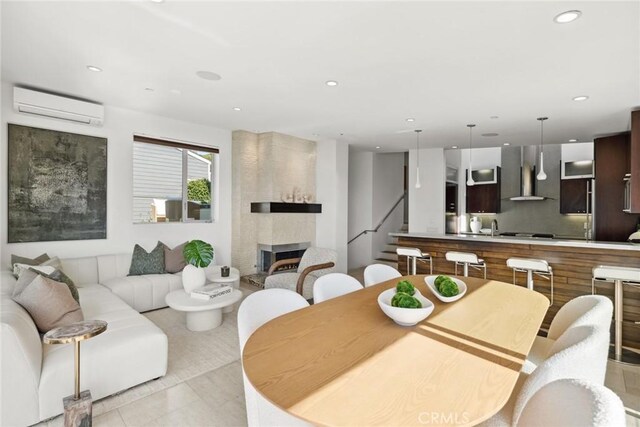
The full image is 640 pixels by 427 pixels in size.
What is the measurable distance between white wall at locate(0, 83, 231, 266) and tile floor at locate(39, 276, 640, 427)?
8.46 ft

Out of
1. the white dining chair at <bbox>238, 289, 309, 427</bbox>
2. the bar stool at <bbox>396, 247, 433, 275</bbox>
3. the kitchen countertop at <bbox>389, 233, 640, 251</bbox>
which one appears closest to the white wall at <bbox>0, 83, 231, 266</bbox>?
the bar stool at <bbox>396, 247, 433, 275</bbox>

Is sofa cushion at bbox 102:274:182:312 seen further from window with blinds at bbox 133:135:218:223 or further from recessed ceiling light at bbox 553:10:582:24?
recessed ceiling light at bbox 553:10:582:24

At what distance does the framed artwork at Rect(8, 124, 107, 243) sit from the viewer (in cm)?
352

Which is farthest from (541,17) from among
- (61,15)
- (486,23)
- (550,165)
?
(550,165)

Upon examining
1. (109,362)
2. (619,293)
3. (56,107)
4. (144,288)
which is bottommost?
(109,362)

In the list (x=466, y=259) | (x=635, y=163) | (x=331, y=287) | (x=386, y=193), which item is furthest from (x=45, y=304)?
(x=386, y=193)

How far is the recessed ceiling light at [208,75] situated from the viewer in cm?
302

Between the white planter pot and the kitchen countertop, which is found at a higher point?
the kitchen countertop

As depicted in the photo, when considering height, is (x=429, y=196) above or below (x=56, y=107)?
below

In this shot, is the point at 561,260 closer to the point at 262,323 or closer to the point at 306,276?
the point at 306,276

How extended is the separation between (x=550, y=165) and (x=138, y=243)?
353 inches

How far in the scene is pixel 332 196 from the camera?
602 centimetres

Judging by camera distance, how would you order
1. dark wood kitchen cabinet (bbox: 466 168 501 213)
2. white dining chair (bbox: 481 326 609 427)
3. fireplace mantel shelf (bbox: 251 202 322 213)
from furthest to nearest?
dark wood kitchen cabinet (bbox: 466 168 501 213), fireplace mantel shelf (bbox: 251 202 322 213), white dining chair (bbox: 481 326 609 427)

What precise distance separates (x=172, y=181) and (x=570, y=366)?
5.09 metres
